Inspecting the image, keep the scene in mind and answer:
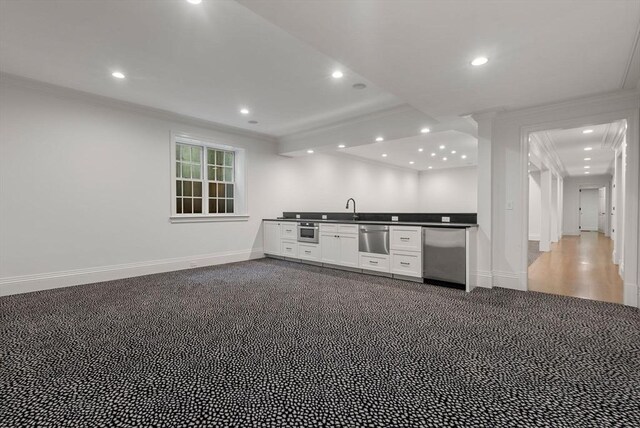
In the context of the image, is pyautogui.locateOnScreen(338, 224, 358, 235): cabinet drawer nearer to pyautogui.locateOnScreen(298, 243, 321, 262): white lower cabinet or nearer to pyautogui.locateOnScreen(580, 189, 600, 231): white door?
pyautogui.locateOnScreen(298, 243, 321, 262): white lower cabinet

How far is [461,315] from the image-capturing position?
312 cm

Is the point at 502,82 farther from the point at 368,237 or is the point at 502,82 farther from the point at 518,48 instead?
the point at 368,237

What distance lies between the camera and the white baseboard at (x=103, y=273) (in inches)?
153

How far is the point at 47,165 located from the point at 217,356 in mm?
3792

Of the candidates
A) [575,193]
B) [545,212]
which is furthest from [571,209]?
[545,212]

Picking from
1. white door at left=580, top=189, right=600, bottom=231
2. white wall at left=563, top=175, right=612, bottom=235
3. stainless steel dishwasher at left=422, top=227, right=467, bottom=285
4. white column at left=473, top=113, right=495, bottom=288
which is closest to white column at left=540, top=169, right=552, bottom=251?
white column at left=473, top=113, right=495, bottom=288

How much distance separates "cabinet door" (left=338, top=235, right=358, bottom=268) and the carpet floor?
1.48 meters

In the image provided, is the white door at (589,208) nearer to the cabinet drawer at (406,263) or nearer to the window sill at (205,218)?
the cabinet drawer at (406,263)

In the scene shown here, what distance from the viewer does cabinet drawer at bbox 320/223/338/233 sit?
5.49 metres

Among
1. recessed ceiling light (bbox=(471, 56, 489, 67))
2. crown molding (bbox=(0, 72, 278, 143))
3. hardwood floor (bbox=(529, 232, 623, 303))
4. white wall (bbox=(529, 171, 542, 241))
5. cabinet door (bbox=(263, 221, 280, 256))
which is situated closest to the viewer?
recessed ceiling light (bbox=(471, 56, 489, 67))

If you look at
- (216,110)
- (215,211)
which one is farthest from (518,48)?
(215,211)

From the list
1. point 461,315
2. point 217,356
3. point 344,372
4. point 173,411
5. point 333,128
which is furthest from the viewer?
point 333,128

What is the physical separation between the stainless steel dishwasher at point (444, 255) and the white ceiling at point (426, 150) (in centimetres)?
304

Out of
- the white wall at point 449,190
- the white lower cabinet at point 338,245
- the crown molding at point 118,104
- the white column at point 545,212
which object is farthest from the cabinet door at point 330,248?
the white wall at point 449,190
